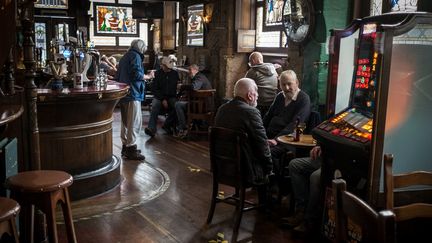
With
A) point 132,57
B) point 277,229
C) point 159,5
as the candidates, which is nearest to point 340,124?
point 277,229

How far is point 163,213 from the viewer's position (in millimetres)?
4250

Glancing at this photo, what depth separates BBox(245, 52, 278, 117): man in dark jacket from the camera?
21.3 ft

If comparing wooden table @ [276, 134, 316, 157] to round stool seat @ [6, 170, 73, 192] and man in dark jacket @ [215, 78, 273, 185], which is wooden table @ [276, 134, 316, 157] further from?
round stool seat @ [6, 170, 73, 192]

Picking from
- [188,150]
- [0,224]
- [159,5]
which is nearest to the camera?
[0,224]

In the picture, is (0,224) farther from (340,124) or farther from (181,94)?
(181,94)

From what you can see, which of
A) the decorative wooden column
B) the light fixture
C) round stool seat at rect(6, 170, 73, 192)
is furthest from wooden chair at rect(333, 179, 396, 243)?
the light fixture

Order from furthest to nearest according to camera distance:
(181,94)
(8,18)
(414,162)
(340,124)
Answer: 1. (181,94)
2. (340,124)
3. (414,162)
4. (8,18)

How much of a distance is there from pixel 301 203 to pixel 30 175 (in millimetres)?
2168

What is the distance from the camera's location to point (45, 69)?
582 centimetres

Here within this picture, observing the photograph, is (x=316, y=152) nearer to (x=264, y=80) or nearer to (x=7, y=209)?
(x=7, y=209)

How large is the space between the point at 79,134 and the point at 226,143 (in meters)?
1.71

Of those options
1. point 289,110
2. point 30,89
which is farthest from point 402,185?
point 30,89

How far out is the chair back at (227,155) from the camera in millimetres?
3602

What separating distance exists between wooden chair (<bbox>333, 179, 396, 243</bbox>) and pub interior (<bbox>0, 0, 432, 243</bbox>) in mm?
12
